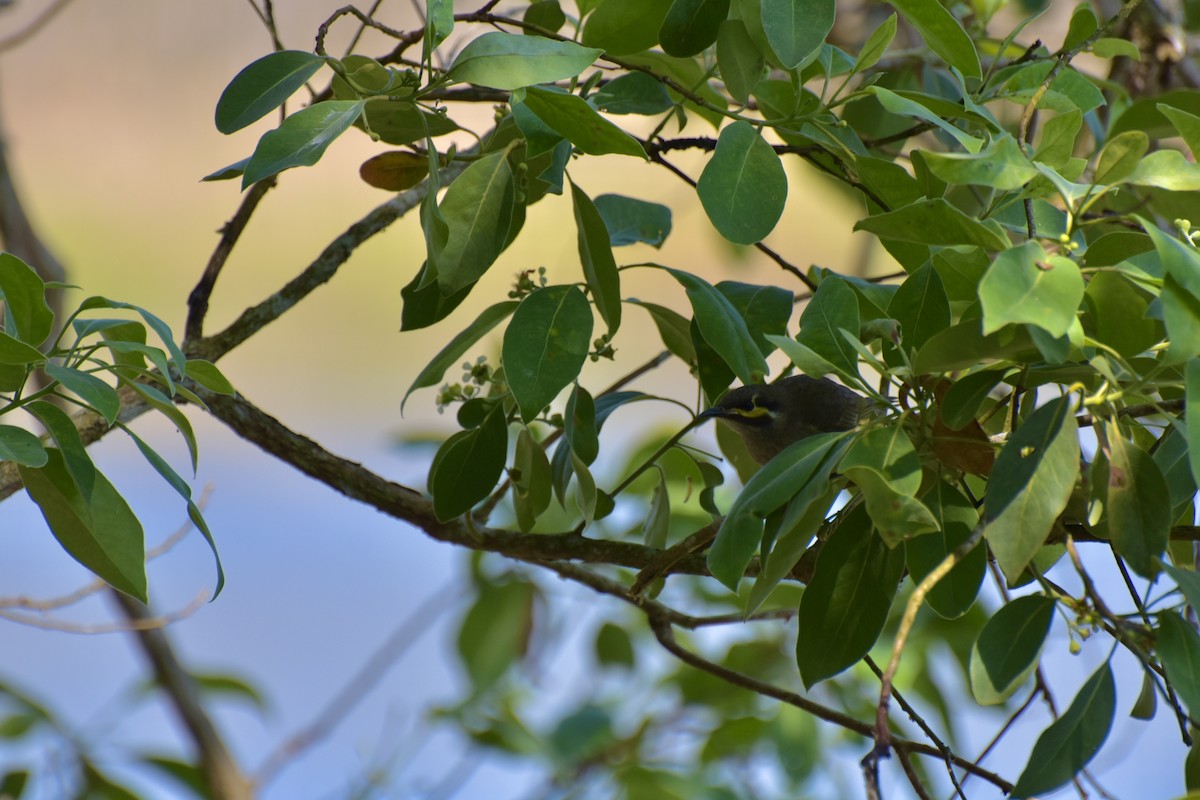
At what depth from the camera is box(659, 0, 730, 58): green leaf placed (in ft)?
3.99

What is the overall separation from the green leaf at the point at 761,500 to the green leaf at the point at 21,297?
2.20 feet

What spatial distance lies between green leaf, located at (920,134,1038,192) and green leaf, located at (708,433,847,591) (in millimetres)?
258

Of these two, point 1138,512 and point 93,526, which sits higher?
point 93,526

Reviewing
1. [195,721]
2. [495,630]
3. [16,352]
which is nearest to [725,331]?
[16,352]

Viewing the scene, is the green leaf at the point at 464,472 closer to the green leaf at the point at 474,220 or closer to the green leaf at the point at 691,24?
the green leaf at the point at 474,220

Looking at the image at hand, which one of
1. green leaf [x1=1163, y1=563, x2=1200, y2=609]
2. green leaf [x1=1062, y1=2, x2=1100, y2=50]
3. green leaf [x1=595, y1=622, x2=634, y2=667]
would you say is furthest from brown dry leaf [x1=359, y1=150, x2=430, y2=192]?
green leaf [x1=595, y1=622, x2=634, y2=667]

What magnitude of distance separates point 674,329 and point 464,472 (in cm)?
35

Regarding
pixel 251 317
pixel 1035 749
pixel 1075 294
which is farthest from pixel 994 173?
pixel 251 317

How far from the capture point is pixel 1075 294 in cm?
83

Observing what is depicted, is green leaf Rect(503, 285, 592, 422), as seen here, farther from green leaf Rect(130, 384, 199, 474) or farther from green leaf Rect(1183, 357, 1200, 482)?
green leaf Rect(1183, 357, 1200, 482)

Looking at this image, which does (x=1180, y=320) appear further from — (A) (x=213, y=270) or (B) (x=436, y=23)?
(A) (x=213, y=270)

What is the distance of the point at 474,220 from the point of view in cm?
111

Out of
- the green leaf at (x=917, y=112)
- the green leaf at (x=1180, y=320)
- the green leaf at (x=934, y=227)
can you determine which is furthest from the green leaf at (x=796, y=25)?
the green leaf at (x=1180, y=320)

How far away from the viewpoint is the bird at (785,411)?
202cm
